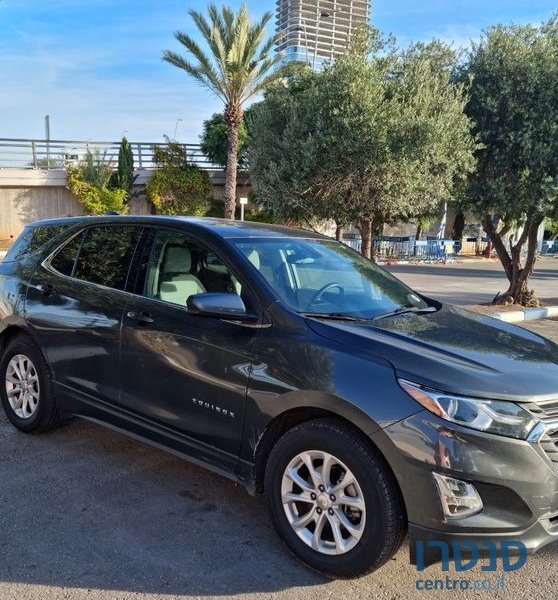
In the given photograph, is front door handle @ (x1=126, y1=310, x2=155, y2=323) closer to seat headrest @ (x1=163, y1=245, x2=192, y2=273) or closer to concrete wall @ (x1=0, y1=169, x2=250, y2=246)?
seat headrest @ (x1=163, y1=245, x2=192, y2=273)

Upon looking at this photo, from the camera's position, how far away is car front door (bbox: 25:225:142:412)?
378cm

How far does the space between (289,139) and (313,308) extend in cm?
797

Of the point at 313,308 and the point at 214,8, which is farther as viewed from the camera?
the point at 214,8

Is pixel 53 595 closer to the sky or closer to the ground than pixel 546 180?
closer to the ground

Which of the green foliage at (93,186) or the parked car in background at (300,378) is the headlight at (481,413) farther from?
the green foliage at (93,186)

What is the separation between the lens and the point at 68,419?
178 inches

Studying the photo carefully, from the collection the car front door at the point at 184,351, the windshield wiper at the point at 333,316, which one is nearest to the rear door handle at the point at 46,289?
the car front door at the point at 184,351

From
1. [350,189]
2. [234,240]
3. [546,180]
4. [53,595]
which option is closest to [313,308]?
[234,240]

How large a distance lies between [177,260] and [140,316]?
1.41ft

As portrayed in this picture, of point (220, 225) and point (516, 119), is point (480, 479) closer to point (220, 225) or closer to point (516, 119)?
point (220, 225)

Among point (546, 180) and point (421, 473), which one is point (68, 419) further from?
point (546, 180)

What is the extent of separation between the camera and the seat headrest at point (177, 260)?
3691 millimetres

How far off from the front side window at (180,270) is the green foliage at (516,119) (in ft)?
27.9

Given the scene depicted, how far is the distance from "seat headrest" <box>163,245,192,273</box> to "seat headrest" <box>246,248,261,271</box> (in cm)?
44
